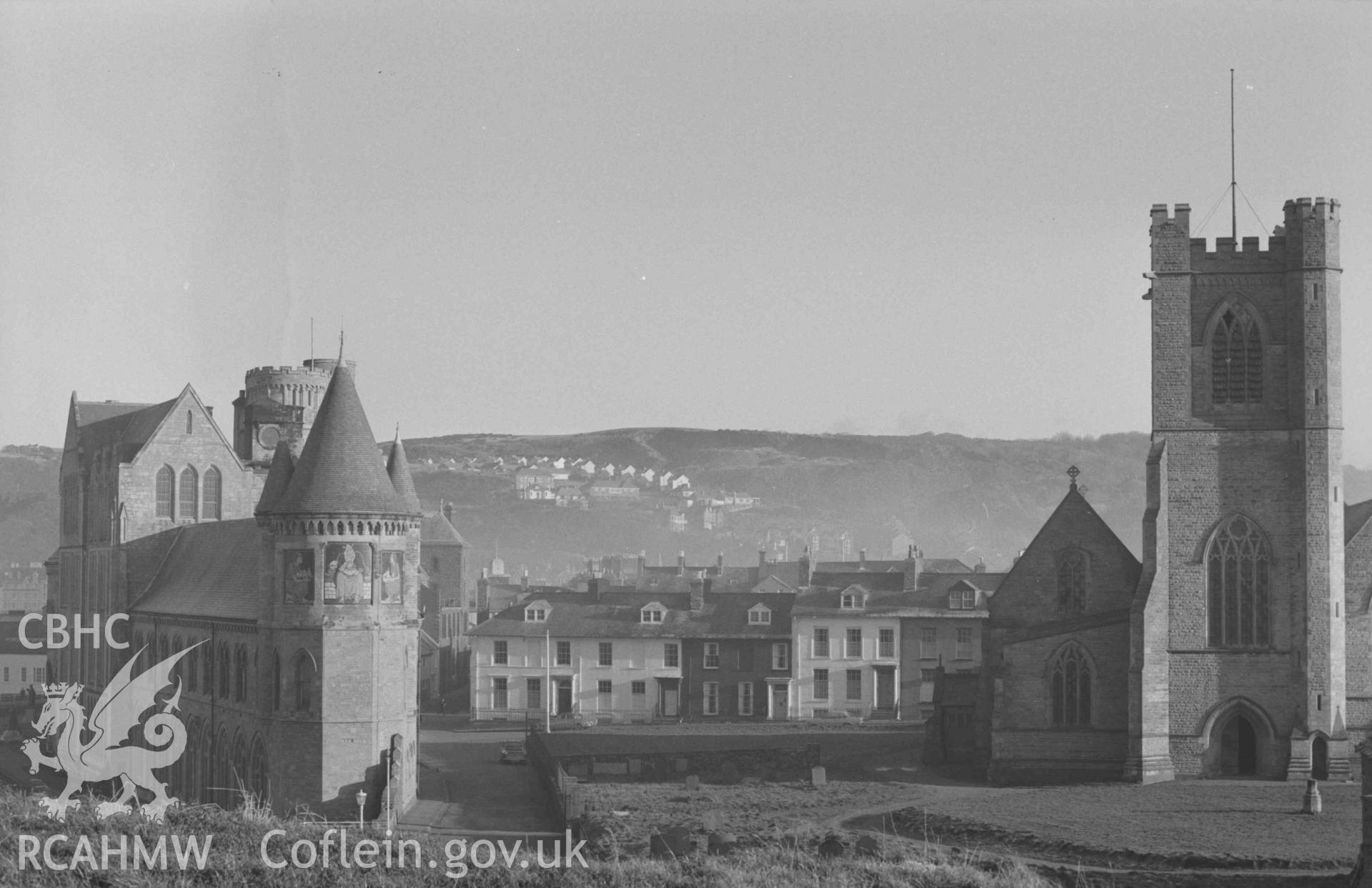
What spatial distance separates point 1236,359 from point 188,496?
4167 cm

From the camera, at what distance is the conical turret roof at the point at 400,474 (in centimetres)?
5456

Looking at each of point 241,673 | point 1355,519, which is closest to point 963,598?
point 1355,519

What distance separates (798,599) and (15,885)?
62.8m

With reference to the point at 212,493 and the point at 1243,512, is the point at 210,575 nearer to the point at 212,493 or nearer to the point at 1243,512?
the point at 212,493

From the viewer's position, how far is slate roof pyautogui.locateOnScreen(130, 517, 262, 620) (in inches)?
2188

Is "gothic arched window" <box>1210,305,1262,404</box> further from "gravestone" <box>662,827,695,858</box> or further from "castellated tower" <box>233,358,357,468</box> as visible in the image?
"castellated tower" <box>233,358,357,468</box>

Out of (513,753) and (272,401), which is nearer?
(513,753)

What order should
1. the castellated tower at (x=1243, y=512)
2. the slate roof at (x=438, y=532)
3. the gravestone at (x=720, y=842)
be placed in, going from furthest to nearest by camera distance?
the slate roof at (x=438, y=532), the castellated tower at (x=1243, y=512), the gravestone at (x=720, y=842)

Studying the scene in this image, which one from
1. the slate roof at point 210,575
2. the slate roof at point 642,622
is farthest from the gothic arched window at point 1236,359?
the slate roof at point 642,622

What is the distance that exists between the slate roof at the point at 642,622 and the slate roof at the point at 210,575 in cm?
1876

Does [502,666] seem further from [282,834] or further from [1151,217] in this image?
[282,834]

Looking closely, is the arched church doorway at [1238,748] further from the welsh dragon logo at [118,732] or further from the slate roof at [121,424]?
the slate roof at [121,424]

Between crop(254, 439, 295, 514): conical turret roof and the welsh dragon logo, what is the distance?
8.16m

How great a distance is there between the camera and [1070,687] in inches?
2101
